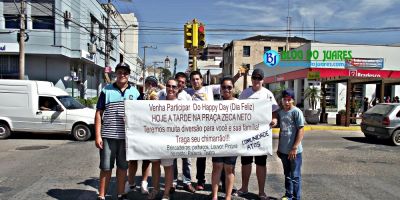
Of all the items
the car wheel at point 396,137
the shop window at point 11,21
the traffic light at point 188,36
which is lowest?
the car wheel at point 396,137

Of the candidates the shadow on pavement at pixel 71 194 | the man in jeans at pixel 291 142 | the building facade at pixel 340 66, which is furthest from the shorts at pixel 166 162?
the building facade at pixel 340 66

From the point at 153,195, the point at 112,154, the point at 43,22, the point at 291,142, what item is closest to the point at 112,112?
the point at 112,154

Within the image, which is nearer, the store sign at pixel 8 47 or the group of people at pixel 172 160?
the group of people at pixel 172 160

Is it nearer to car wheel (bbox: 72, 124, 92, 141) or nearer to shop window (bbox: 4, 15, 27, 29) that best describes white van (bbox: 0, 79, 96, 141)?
car wheel (bbox: 72, 124, 92, 141)

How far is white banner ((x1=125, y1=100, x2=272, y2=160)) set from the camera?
16.7 feet

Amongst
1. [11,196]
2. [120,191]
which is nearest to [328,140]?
[120,191]

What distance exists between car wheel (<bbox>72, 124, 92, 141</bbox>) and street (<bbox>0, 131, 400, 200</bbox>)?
0.48 meters

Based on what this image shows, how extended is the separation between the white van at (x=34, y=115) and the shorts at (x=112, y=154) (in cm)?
762

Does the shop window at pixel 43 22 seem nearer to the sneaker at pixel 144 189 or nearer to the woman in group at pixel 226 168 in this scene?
the sneaker at pixel 144 189

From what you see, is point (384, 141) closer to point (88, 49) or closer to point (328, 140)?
point (328, 140)

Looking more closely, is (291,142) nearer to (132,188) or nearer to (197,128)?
(197,128)

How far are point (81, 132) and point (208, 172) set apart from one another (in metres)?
6.39

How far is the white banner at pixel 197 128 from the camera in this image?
5082mm

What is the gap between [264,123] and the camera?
17.7ft
